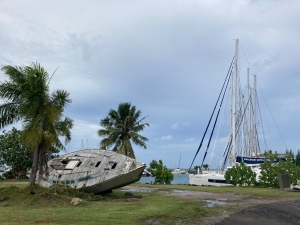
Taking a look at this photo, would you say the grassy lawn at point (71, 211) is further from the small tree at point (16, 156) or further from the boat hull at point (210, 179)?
the boat hull at point (210, 179)

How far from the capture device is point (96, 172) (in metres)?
18.2

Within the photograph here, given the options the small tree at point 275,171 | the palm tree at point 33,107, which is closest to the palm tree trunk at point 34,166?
the palm tree at point 33,107

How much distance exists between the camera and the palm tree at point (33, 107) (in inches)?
691

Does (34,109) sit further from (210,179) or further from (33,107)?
(210,179)

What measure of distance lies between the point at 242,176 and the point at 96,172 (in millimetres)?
15851

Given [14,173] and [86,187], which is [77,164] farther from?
[14,173]

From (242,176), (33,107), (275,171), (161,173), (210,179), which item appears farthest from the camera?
(210,179)

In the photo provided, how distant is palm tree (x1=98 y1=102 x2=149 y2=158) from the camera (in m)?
40.8

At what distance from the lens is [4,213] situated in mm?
12031

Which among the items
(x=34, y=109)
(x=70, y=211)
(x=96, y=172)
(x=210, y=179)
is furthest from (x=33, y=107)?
Result: (x=210, y=179)

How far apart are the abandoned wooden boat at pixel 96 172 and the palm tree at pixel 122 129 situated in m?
19.9

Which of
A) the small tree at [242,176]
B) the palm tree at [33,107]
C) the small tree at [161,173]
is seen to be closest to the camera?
the palm tree at [33,107]

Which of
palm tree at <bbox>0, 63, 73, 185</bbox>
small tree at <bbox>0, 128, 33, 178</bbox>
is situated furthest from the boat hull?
palm tree at <bbox>0, 63, 73, 185</bbox>

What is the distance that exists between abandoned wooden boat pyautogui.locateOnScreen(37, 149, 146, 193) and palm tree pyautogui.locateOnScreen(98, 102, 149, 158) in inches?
785
